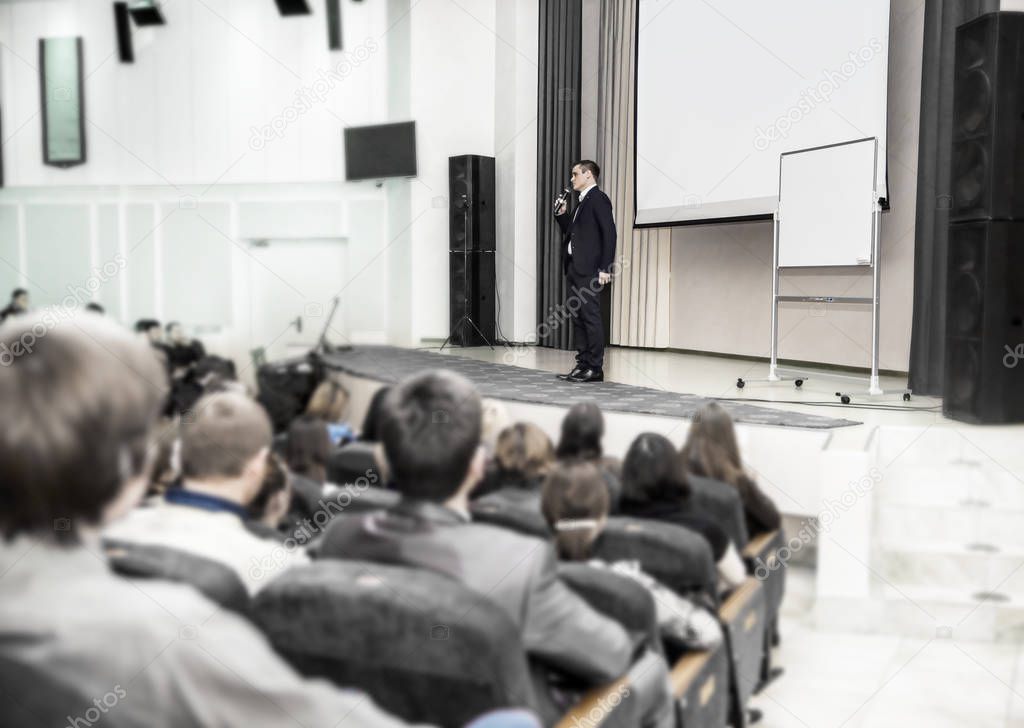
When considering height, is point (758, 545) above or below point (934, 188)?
below

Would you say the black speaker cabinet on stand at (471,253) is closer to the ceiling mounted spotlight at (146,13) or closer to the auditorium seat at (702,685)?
the ceiling mounted spotlight at (146,13)

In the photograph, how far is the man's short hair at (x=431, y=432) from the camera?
0.70 meters

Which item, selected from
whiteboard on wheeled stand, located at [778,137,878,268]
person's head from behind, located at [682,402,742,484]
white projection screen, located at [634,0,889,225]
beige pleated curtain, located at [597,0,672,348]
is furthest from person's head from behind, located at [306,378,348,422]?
whiteboard on wheeled stand, located at [778,137,878,268]

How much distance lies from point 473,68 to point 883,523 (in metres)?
0.92

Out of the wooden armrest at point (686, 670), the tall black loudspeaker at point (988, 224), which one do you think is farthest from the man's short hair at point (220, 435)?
the tall black loudspeaker at point (988, 224)

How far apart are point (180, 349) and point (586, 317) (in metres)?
0.64

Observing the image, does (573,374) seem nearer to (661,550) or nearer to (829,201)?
(661,550)

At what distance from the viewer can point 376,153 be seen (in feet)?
2.26

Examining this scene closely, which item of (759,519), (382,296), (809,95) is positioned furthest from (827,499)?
(809,95)

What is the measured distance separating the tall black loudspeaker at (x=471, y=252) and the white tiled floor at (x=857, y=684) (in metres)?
0.52

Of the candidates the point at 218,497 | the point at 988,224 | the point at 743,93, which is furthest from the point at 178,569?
the point at 988,224

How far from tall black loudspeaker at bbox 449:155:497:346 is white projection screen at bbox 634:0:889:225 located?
1.26 m

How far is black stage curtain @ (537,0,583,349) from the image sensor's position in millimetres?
909

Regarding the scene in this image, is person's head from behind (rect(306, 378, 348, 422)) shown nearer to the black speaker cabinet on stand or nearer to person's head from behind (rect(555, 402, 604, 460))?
the black speaker cabinet on stand
